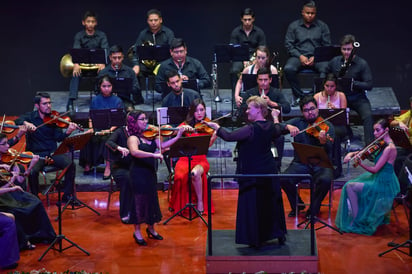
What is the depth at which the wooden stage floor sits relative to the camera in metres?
7.25

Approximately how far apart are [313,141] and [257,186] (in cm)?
191

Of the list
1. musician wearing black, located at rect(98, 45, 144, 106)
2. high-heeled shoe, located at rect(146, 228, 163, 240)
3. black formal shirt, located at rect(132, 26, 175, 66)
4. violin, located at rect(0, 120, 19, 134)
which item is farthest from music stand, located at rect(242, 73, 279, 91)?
violin, located at rect(0, 120, 19, 134)

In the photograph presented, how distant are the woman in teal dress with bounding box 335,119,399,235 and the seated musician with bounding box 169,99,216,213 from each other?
1600mm

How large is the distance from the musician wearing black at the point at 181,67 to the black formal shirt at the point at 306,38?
1.69 m

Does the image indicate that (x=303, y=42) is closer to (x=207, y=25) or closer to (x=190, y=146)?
(x=207, y=25)

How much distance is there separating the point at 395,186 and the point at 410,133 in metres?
1.21

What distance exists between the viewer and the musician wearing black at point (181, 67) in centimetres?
1024

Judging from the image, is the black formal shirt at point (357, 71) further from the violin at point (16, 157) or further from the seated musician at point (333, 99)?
the violin at point (16, 157)

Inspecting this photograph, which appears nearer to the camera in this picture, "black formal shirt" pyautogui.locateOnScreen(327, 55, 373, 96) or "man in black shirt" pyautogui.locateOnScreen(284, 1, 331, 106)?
"black formal shirt" pyautogui.locateOnScreen(327, 55, 373, 96)

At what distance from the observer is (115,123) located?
907cm

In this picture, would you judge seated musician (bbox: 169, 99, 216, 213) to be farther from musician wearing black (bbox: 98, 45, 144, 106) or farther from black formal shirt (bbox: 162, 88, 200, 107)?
musician wearing black (bbox: 98, 45, 144, 106)

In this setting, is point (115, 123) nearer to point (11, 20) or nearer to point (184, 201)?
point (184, 201)

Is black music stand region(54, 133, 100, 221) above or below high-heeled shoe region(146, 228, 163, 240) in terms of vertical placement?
above

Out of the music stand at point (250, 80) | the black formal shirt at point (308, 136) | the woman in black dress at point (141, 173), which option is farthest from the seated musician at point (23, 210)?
the music stand at point (250, 80)
